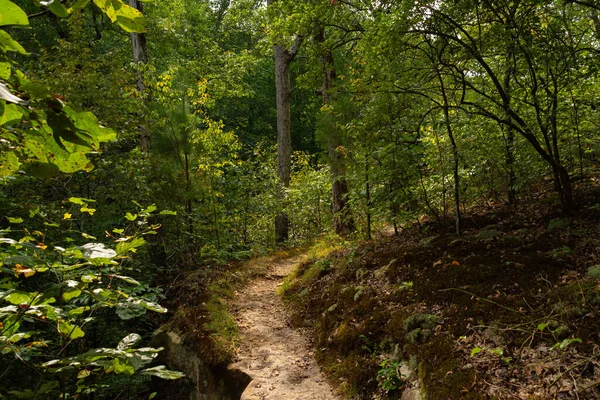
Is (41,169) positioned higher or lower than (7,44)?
lower

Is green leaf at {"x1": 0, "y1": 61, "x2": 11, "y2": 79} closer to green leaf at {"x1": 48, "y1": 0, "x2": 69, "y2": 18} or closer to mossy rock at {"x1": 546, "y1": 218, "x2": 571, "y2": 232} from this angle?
green leaf at {"x1": 48, "y1": 0, "x2": 69, "y2": 18}

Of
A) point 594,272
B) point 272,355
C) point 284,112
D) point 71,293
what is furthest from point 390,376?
point 284,112

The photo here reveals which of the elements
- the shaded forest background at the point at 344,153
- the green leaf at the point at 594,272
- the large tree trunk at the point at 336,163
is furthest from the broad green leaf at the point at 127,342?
the large tree trunk at the point at 336,163

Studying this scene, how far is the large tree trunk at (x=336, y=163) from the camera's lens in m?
7.75

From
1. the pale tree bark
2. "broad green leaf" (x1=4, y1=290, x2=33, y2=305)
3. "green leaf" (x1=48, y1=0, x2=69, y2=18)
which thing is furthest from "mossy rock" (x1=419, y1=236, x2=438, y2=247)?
the pale tree bark

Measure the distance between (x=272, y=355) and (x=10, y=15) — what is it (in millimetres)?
4760

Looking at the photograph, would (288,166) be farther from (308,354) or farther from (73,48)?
(308,354)

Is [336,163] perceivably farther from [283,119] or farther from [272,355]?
[272,355]

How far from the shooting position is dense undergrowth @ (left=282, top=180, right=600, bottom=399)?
8.83 ft

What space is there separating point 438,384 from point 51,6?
3.32 m

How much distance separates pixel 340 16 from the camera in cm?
737

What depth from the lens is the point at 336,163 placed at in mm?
8344

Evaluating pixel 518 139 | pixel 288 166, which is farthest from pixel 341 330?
pixel 288 166

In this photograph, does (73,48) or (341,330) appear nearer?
(341,330)
